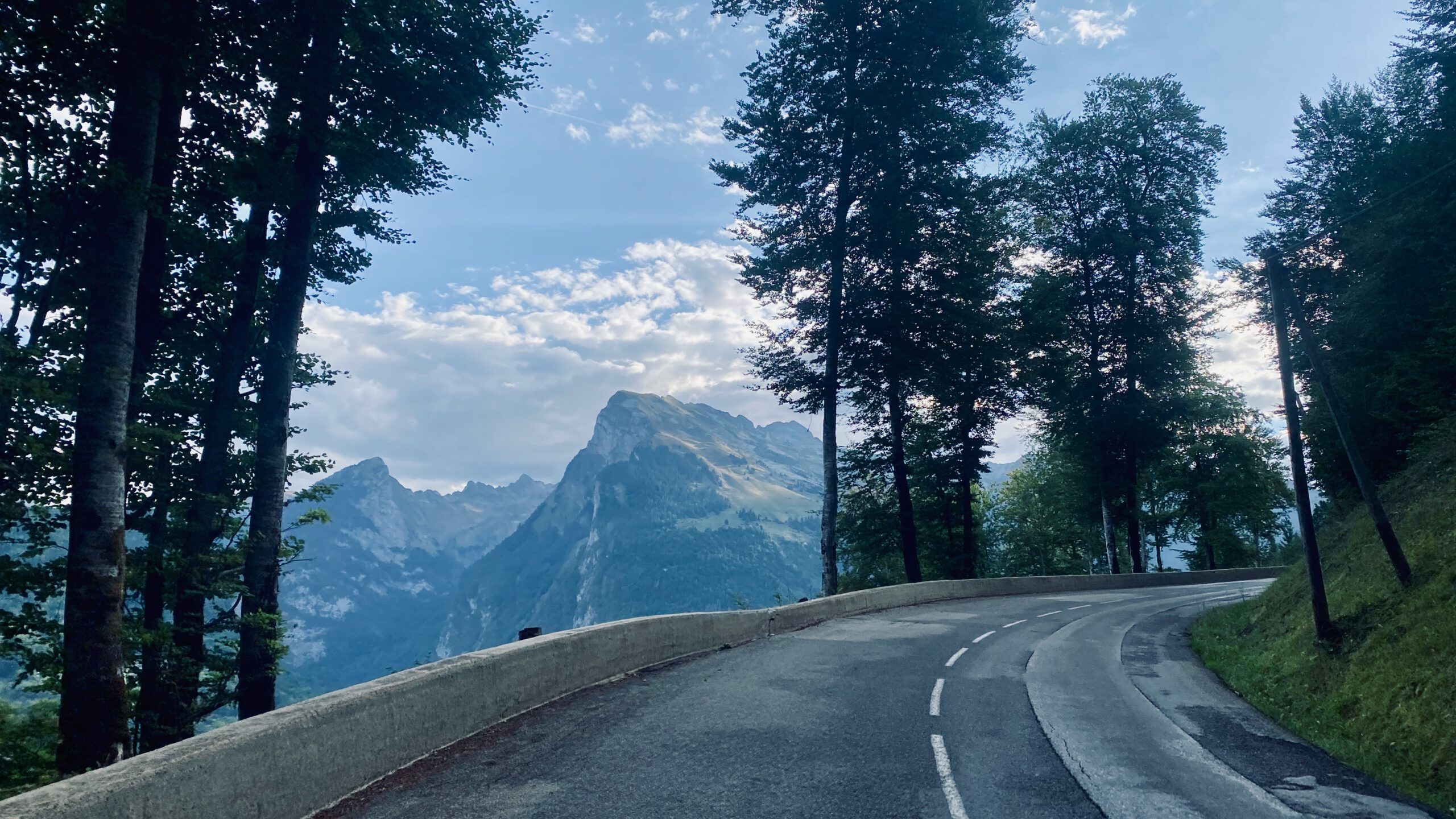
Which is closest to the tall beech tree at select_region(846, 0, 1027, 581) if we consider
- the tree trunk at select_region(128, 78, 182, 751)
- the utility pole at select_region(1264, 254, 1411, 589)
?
the utility pole at select_region(1264, 254, 1411, 589)

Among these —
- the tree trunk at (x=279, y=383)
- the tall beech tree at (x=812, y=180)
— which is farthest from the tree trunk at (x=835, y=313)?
the tree trunk at (x=279, y=383)

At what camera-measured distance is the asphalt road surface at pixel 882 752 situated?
222 inches

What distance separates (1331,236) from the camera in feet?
97.6

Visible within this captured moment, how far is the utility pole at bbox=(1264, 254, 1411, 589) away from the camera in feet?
40.5

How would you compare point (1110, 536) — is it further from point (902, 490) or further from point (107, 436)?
point (107, 436)

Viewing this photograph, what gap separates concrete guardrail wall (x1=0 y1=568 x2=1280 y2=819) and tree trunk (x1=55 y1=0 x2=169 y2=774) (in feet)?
10.5

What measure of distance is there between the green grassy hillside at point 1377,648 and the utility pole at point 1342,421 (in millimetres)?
362

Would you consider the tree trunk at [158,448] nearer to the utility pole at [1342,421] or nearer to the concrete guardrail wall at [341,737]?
the concrete guardrail wall at [341,737]

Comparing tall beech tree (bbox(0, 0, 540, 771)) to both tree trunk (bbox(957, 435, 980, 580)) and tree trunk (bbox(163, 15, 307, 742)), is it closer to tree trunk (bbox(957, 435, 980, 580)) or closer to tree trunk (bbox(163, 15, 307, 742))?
tree trunk (bbox(163, 15, 307, 742))

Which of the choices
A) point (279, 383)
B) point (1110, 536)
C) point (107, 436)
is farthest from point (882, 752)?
point (1110, 536)

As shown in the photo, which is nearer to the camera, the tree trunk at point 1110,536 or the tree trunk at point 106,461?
the tree trunk at point 106,461

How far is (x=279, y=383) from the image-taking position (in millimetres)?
12781

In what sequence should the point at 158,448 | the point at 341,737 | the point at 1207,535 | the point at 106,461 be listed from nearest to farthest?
the point at 341,737, the point at 106,461, the point at 158,448, the point at 1207,535

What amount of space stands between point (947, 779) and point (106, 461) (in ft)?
29.5
